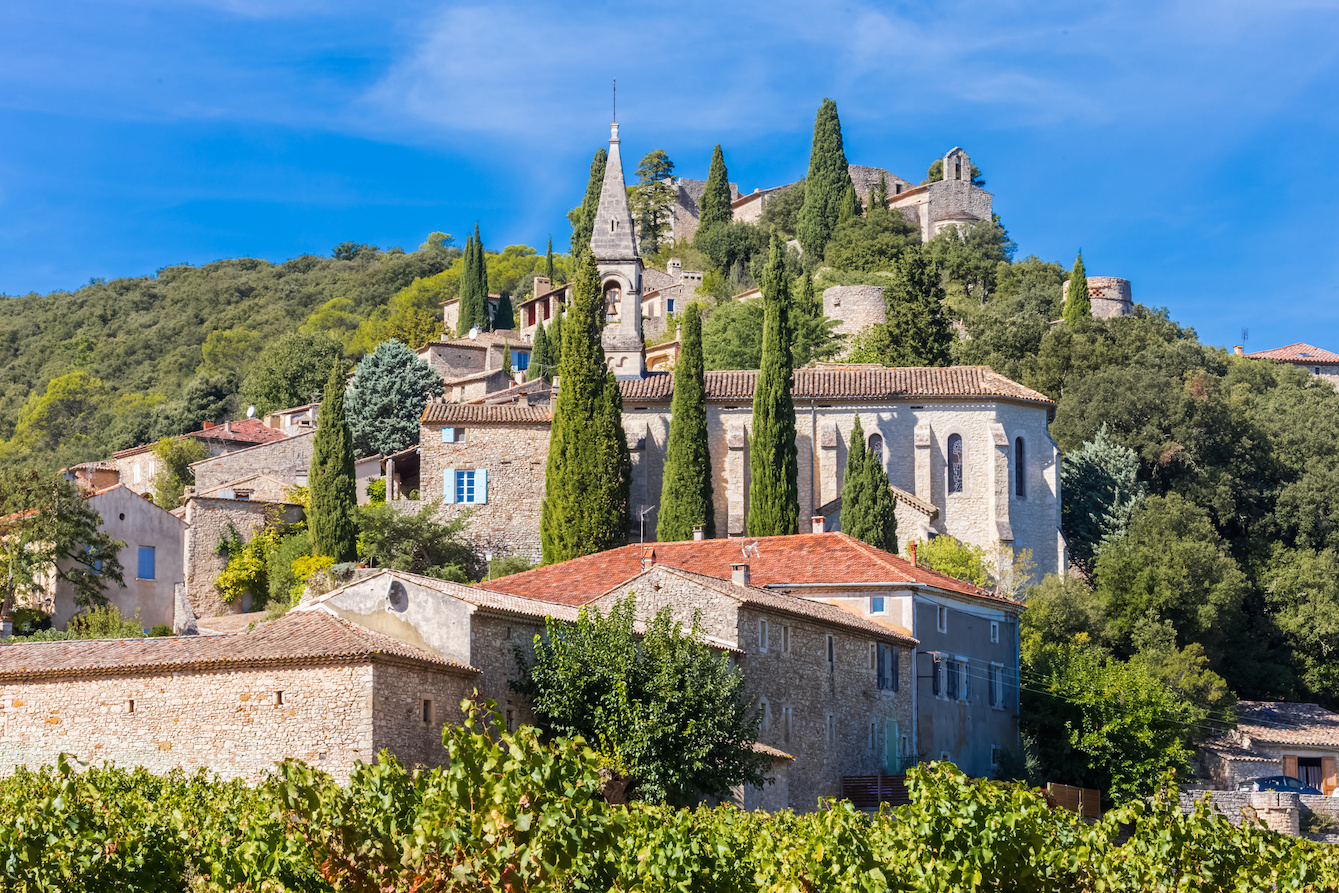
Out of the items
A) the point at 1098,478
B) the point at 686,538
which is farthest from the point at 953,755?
the point at 1098,478

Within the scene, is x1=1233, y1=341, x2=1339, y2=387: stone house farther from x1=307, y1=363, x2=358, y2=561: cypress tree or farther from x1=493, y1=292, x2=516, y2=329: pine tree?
x1=307, y1=363, x2=358, y2=561: cypress tree

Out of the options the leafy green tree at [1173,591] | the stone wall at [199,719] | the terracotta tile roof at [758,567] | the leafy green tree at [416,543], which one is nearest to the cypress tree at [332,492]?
the leafy green tree at [416,543]

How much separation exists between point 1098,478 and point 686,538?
62.0 feet

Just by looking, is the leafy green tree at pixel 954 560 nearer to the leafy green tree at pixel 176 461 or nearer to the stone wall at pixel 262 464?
the stone wall at pixel 262 464

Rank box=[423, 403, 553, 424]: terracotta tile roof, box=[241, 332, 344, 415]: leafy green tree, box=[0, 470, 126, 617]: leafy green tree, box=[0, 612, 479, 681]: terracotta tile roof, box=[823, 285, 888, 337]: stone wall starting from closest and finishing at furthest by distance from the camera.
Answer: box=[0, 612, 479, 681]: terracotta tile roof
box=[0, 470, 126, 617]: leafy green tree
box=[423, 403, 553, 424]: terracotta tile roof
box=[241, 332, 344, 415]: leafy green tree
box=[823, 285, 888, 337]: stone wall

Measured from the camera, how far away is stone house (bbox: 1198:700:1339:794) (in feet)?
159

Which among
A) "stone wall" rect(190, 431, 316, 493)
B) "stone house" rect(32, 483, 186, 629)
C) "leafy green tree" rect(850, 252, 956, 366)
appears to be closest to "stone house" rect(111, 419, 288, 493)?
"stone wall" rect(190, 431, 316, 493)

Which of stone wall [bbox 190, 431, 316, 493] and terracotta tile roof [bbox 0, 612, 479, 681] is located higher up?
stone wall [bbox 190, 431, 316, 493]

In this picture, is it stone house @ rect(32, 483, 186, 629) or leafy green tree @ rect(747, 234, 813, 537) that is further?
leafy green tree @ rect(747, 234, 813, 537)

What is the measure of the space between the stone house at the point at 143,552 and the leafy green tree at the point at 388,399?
Result: 16915 millimetres

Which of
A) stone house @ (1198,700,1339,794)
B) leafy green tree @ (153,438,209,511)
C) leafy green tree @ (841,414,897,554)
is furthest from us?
leafy green tree @ (153,438,209,511)

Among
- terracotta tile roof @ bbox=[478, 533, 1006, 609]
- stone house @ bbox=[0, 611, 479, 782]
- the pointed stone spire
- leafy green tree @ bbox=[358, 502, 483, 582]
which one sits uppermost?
the pointed stone spire

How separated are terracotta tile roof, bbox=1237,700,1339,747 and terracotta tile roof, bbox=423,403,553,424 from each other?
25721 millimetres

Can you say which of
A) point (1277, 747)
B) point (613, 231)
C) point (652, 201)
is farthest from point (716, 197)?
point (1277, 747)
